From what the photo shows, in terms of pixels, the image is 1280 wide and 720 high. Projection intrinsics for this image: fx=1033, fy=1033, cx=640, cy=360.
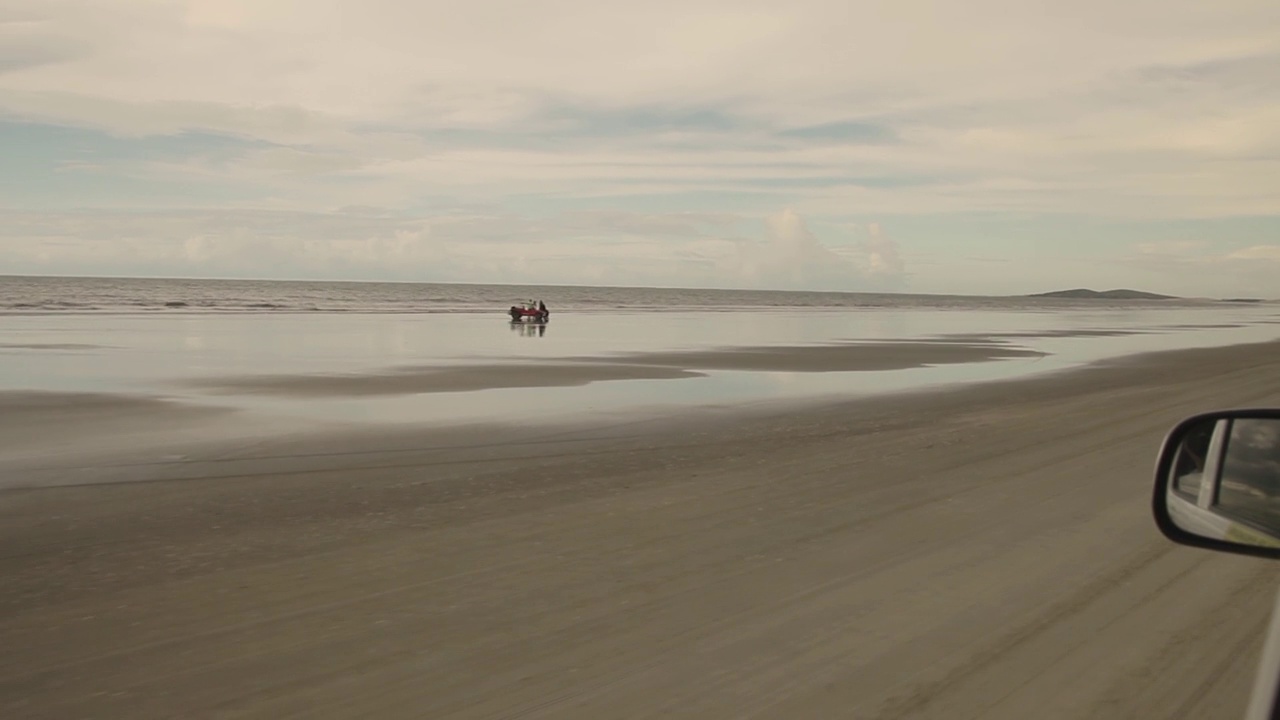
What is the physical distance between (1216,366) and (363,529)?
76.6 ft

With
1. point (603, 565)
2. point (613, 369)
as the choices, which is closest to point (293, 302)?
point (613, 369)

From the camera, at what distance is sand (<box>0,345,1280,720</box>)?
13.7 ft

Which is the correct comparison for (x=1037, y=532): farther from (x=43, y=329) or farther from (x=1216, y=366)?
(x=43, y=329)

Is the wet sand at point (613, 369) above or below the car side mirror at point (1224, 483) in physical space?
below

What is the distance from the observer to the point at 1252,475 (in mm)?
2578

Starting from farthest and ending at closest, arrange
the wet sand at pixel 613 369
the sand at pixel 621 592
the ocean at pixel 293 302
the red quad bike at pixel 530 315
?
the ocean at pixel 293 302
the red quad bike at pixel 530 315
the wet sand at pixel 613 369
the sand at pixel 621 592

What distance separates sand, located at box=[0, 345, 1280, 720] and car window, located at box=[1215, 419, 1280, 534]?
1.62 m

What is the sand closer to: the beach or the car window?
the beach

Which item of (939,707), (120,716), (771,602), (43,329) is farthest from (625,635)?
(43,329)

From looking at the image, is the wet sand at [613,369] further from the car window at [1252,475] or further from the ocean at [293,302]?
the ocean at [293,302]

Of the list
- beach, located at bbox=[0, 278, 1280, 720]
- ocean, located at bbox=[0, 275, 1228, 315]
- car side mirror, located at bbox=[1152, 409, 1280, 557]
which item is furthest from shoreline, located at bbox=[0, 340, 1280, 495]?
ocean, located at bbox=[0, 275, 1228, 315]

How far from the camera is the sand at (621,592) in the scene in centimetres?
418

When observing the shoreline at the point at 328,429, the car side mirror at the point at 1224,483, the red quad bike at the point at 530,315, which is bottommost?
the shoreline at the point at 328,429

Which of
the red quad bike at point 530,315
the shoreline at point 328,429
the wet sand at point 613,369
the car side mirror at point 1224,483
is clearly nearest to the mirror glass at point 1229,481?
the car side mirror at point 1224,483
